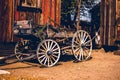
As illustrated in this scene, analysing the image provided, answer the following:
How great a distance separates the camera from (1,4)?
13.9 meters

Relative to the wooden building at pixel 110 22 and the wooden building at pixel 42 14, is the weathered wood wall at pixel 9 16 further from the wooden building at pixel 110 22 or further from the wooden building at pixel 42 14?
the wooden building at pixel 110 22

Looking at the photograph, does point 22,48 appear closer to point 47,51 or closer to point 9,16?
point 47,51

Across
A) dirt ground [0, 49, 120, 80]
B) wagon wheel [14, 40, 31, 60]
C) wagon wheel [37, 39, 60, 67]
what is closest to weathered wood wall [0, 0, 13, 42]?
wagon wheel [14, 40, 31, 60]

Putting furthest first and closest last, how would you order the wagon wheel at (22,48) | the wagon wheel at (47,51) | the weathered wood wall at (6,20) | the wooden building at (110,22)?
the wooden building at (110,22) → the weathered wood wall at (6,20) → the wagon wheel at (22,48) → the wagon wheel at (47,51)

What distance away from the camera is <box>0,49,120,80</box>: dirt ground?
9477 mm

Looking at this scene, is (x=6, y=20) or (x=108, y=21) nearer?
(x=6, y=20)

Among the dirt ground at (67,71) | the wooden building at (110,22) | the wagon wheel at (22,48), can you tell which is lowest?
the dirt ground at (67,71)

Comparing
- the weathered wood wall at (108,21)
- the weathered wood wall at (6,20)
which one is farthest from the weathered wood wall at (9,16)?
the weathered wood wall at (108,21)

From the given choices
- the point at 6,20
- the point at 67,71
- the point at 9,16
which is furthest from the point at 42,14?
the point at 67,71

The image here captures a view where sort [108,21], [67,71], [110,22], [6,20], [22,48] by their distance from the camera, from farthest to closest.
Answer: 1. [108,21]
2. [110,22]
3. [6,20]
4. [22,48]
5. [67,71]

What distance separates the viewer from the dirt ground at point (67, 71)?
31.1 ft

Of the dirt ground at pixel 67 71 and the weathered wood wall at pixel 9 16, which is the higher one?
the weathered wood wall at pixel 9 16

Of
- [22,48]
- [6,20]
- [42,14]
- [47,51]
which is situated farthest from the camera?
[42,14]

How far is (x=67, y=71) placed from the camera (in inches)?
424
